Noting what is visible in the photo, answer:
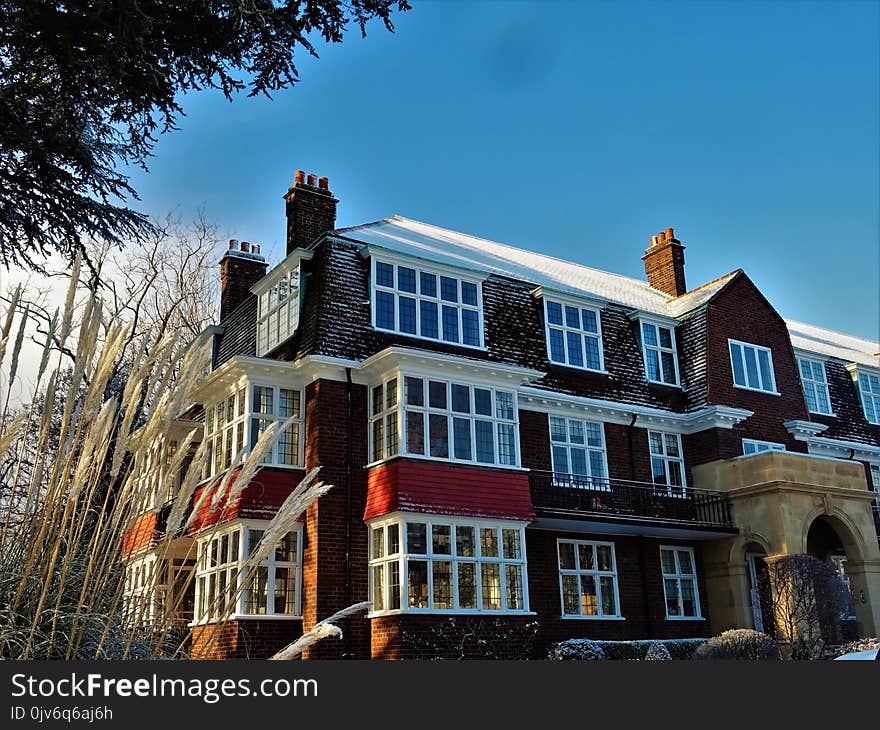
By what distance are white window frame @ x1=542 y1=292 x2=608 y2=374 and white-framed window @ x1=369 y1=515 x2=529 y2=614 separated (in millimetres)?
5228

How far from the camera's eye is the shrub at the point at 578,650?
51.7ft

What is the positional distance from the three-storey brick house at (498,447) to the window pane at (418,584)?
41 millimetres

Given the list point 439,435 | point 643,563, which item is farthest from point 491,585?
point 643,563

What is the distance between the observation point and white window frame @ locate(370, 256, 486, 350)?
17734mm

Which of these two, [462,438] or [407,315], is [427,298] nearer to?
[407,315]

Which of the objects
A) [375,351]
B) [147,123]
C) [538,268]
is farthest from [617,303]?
[147,123]

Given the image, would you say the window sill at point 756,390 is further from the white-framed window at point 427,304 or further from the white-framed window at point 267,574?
the white-framed window at point 267,574

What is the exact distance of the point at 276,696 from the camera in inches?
120

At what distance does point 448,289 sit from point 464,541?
19.0 ft

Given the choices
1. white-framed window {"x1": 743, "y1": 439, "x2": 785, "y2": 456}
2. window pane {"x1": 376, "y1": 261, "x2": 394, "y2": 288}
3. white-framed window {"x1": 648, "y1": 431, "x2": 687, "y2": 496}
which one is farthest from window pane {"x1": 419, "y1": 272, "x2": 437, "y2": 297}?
white-framed window {"x1": 743, "y1": 439, "x2": 785, "y2": 456}

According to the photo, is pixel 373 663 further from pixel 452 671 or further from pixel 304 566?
pixel 304 566

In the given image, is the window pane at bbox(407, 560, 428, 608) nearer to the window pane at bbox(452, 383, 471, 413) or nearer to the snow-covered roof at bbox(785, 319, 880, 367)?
the window pane at bbox(452, 383, 471, 413)

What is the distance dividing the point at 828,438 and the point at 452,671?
23901 millimetres

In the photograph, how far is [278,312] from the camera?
61.5ft
